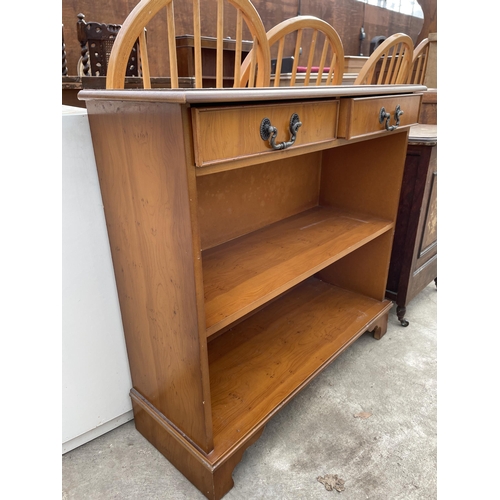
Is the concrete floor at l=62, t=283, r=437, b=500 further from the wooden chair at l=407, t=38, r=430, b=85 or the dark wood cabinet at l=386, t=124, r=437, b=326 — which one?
the wooden chair at l=407, t=38, r=430, b=85

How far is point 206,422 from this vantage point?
40.0 inches

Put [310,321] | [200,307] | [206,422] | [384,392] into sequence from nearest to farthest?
[200,307] → [206,422] → [384,392] → [310,321]

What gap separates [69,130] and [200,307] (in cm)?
55

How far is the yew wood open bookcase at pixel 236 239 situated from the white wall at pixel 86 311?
1.8 inches

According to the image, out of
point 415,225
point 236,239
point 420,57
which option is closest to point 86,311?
point 236,239

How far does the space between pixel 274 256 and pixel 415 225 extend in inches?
29.9

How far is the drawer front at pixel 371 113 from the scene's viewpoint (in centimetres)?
114

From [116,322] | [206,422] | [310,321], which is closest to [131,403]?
[116,322]

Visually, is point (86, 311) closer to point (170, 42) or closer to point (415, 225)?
point (170, 42)

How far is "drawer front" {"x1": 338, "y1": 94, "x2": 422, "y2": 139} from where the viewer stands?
3.76ft

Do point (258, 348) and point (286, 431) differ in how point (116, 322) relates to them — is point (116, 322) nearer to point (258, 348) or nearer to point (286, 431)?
point (258, 348)

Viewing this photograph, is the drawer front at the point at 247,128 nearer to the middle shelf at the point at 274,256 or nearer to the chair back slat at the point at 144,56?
the chair back slat at the point at 144,56

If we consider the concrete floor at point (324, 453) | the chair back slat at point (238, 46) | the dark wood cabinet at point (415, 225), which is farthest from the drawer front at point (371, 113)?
the concrete floor at point (324, 453)

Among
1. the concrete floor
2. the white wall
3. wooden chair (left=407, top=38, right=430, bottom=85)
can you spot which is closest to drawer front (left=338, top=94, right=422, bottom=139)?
the white wall
